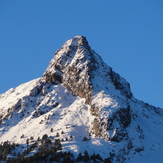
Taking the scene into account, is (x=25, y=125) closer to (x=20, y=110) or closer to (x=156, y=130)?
(x=20, y=110)

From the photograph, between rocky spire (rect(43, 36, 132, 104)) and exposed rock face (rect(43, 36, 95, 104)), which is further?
rocky spire (rect(43, 36, 132, 104))

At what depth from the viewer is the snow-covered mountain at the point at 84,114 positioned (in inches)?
3615

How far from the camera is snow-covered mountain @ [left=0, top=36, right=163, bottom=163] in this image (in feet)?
301

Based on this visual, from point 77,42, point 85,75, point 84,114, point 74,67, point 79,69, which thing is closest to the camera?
point 84,114

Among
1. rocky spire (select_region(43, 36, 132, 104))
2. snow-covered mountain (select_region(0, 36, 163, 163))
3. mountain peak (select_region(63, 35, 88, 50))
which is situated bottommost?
snow-covered mountain (select_region(0, 36, 163, 163))

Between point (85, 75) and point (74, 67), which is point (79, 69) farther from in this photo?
point (85, 75)

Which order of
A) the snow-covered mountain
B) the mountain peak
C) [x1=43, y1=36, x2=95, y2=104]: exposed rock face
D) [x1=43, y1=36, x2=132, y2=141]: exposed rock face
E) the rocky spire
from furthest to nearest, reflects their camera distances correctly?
1. the mountain peak
2. the rocky spire
3. [x1=43, y1=36, x2=95, y2=104]: exposed rock face
4. [x1=43, y1=36, x2=132, y2=141]: exposed rock face
5. the snow-covered mountain

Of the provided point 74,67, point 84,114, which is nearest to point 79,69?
point 74,67

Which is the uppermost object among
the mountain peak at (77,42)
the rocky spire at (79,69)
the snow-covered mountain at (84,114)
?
the mountain peak at (77,42)

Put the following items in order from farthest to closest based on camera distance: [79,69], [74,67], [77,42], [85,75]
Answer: [77,42] → [74,67] → [79,69] → [85,75]

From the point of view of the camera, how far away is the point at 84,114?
10950 cm

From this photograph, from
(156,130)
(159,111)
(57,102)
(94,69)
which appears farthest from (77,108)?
(159,111)

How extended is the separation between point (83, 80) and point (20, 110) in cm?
2754

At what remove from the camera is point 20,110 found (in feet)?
399
